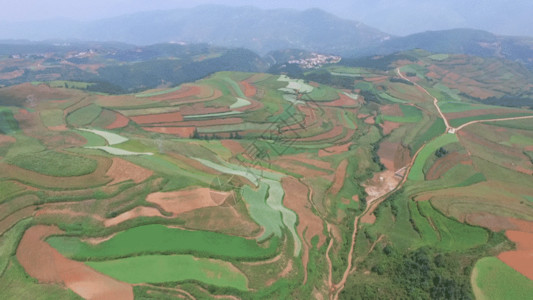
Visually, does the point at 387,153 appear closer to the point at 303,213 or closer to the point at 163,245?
the point at 303,213

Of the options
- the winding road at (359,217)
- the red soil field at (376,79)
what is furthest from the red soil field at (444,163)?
the red soil field at (376,79)

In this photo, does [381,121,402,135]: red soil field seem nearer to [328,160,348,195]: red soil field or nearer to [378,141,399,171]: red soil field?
[378,141,399,171]: red soil field

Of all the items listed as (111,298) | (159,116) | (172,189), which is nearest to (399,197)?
(172,189)

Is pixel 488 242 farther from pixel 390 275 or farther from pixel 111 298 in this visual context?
pixel 111 298

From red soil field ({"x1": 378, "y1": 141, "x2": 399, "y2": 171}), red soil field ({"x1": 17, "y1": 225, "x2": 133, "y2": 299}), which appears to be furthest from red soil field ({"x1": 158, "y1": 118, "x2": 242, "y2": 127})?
red soil field ({"x1": 17, "y1": 225, "x2": 133, "y2": 299})

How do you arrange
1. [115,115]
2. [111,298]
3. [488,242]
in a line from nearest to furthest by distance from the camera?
[111,298] → [488,242] → [115,115]

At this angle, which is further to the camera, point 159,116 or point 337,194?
point 159,116

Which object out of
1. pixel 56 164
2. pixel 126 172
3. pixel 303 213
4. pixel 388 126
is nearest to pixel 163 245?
pixel 126 172
